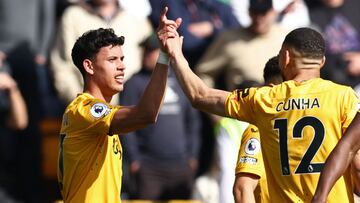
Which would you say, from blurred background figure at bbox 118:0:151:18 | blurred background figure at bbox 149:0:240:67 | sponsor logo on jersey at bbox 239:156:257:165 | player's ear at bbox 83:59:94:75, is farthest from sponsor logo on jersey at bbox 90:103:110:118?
blurred background figure at bbox 118:0:151:18

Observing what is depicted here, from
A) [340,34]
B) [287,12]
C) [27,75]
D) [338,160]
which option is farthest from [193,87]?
[340,34]

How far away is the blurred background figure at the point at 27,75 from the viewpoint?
545 inches

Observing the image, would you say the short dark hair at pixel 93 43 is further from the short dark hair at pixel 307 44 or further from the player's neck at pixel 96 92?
the short dark hair at pixel 307 44

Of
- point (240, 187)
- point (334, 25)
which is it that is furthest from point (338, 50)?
point (240, 187)

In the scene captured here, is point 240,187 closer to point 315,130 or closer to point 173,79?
point 315,130

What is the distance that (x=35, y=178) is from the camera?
1391 centimetres

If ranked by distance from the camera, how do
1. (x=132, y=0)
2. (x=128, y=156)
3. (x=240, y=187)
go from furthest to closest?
(x=132, y=0)
(x=128, y=156)
(x=240, y=187)

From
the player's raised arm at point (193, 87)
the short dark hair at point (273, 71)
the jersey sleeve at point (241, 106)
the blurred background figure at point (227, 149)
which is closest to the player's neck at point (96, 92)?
the player's raised arm at point (193, 87)

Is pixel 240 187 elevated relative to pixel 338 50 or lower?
lower

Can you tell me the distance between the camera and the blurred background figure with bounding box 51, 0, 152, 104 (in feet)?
45.0

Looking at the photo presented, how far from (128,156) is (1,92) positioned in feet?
5.24

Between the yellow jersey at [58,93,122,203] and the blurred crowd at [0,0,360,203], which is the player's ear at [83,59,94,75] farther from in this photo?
the blurred crowd at [0,0,360,203]

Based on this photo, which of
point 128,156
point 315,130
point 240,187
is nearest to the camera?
point 315,130

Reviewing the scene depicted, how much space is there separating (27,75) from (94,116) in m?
5.66
